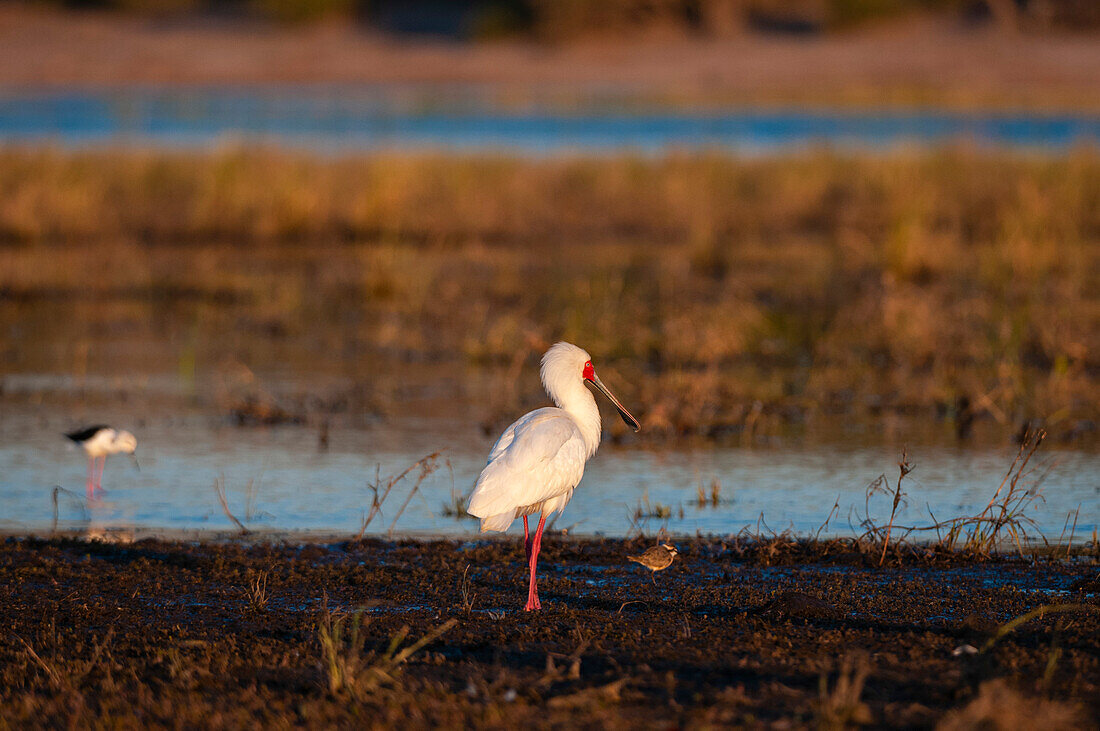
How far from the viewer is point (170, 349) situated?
1366cm

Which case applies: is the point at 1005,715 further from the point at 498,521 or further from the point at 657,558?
the point at 498,521

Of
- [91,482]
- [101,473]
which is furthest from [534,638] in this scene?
[101,473]

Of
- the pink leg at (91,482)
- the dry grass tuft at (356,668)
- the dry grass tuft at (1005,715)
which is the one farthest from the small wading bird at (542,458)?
the pink leg at (91,482)

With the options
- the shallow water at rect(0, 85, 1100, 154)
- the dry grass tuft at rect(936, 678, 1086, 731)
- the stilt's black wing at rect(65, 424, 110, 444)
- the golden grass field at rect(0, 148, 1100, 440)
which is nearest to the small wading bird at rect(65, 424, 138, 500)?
the stilt's black wing at rect(65, 424, 110, 444)

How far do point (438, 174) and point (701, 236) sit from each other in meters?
4.62

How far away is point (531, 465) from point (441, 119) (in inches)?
1390

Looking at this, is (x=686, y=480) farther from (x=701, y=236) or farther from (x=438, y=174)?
(x=438, y=174)

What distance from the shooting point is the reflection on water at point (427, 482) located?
8070 mm

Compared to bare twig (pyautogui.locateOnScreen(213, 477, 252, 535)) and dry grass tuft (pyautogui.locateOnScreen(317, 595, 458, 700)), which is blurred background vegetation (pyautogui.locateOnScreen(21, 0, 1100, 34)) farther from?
dry grass tuft (pyautogui.locateOnScreen(317, 595, 458, 700))

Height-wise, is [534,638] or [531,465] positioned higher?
[531,465]

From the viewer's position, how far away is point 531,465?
646 cm

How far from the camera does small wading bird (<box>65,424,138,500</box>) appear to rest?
8.88 m

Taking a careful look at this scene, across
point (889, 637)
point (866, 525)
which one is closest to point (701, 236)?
point (866, 525)

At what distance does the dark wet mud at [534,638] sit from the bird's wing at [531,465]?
0.42 meters
